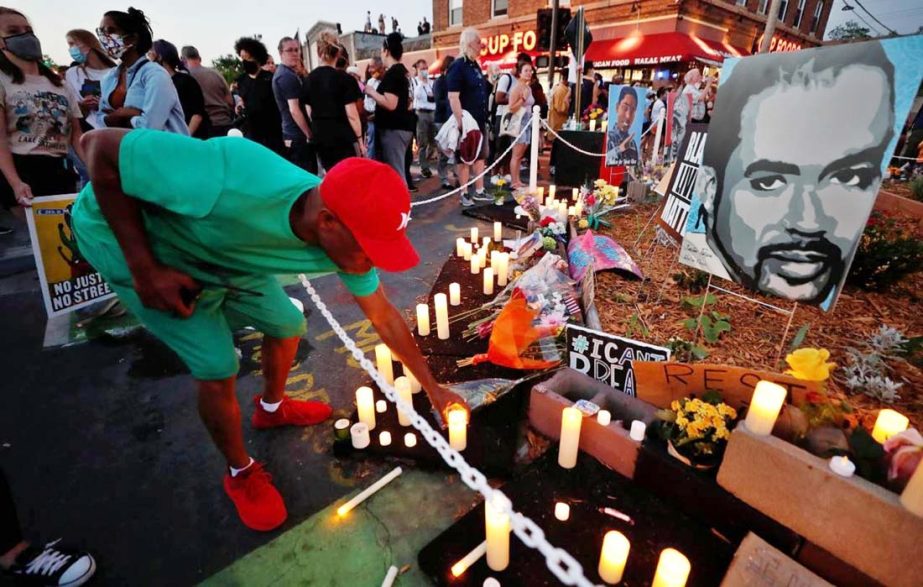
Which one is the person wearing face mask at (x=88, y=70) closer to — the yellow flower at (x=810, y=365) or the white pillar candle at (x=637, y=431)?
the white pillar candle at (x=637, y=431)

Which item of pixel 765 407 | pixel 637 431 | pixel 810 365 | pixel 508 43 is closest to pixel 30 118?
pixel 637 431

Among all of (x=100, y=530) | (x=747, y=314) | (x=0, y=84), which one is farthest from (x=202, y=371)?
(x=747, y=314)

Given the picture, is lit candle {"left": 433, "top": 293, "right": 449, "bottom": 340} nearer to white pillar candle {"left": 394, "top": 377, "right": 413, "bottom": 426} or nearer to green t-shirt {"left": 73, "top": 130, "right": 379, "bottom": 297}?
white pillar candle {"left": 394, "top": 377, "right": 413, "bottom": 426}

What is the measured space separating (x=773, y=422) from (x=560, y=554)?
1.05m

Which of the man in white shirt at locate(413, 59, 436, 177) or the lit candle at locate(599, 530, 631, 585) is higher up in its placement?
the man in white shirt at locate(413, 59, 436, 177)

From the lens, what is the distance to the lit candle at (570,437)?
2010 mm

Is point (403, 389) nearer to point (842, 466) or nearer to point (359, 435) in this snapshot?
point (359, 435)

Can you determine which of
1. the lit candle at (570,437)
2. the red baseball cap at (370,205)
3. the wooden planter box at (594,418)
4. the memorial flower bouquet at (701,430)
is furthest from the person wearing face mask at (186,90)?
the memorial flower bouquet at (701,430)

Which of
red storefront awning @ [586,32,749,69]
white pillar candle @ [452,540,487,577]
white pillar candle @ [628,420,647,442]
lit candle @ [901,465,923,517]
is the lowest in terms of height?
white pillar candle @ [452,540,487,577]

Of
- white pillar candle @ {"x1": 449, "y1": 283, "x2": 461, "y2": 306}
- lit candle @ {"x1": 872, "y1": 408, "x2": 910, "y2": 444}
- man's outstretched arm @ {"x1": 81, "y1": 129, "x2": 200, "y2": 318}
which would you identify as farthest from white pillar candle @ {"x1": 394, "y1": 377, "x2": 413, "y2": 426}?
lit candle @ {"x1": 872, "y1": 408, "x2": 910, "y2": 444}

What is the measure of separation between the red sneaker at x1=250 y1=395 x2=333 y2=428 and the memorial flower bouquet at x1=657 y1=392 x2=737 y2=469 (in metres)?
1.93

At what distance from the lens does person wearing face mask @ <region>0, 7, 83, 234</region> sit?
3.13m

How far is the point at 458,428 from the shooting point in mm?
2176

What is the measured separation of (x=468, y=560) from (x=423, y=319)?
1896 millimetres
